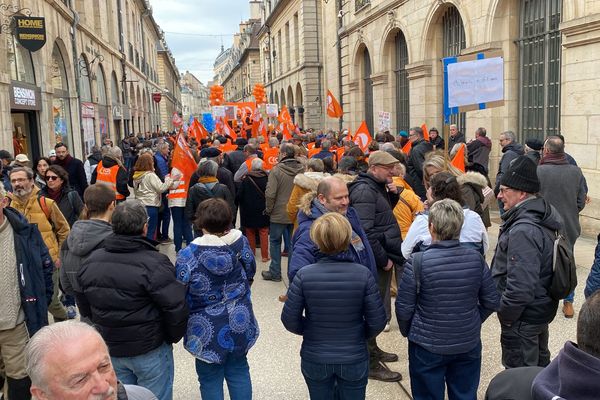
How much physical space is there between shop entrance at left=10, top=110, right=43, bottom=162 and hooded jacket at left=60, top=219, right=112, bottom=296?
1121 cm

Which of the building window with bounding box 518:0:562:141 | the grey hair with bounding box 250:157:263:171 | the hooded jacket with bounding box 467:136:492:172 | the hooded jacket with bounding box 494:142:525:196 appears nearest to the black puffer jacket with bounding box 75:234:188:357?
the grey hair with bounding box 250:157:263:171

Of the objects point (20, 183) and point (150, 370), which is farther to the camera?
point (20, 183)

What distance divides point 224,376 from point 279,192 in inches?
153

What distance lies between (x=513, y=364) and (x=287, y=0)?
33995 millimetres

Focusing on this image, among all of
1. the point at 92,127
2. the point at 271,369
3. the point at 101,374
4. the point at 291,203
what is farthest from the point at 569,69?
the point at 92,127

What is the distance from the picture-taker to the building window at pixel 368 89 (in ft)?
66.6

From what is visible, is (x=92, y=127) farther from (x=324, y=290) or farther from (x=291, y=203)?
(x=324, y=290)

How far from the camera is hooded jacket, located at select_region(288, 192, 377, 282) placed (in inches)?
134

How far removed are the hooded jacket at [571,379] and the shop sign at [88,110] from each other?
66.1 ft

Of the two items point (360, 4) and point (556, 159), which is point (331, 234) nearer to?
point (556, 159)

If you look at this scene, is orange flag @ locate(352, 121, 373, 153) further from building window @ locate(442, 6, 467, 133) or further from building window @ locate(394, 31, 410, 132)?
building window @ locate(394, 31, 410, 132)

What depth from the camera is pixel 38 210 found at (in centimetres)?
502

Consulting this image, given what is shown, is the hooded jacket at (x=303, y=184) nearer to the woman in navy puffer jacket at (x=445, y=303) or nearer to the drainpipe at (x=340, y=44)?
the woman in navy puffer jacket at (x=445, y=303)

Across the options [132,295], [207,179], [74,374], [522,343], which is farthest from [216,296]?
[207,179]
